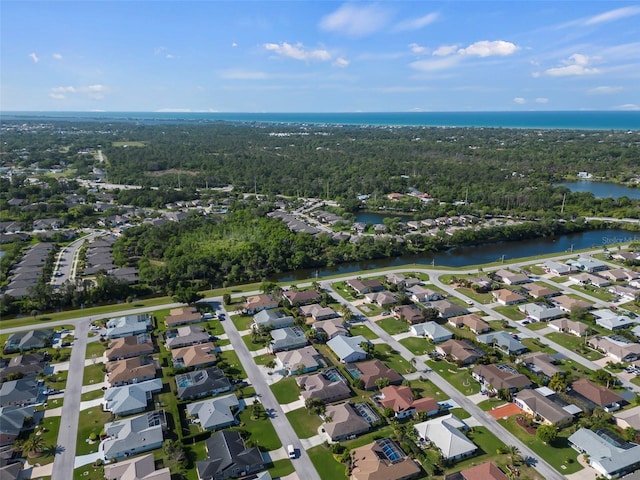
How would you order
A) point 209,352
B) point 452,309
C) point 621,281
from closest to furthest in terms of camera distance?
point 209,352 < point 452,309 < point 621,281

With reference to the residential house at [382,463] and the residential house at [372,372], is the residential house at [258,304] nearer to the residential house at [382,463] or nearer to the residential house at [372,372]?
the residential house at [372,372]

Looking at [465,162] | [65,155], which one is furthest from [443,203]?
[65,155]

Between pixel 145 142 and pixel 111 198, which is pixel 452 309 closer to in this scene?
pixel 111 198

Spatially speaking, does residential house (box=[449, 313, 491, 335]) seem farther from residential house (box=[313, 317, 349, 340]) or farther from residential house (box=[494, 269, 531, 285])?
residential house (box=[494, 269, 531, 285])

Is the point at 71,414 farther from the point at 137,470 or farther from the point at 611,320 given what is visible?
the point at 611,320

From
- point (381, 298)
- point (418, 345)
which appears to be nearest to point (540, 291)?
point (381, 298)

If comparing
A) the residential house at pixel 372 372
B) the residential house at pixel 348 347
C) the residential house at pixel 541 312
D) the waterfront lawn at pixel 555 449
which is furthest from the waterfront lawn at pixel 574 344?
the residential house at pixel 348 347
